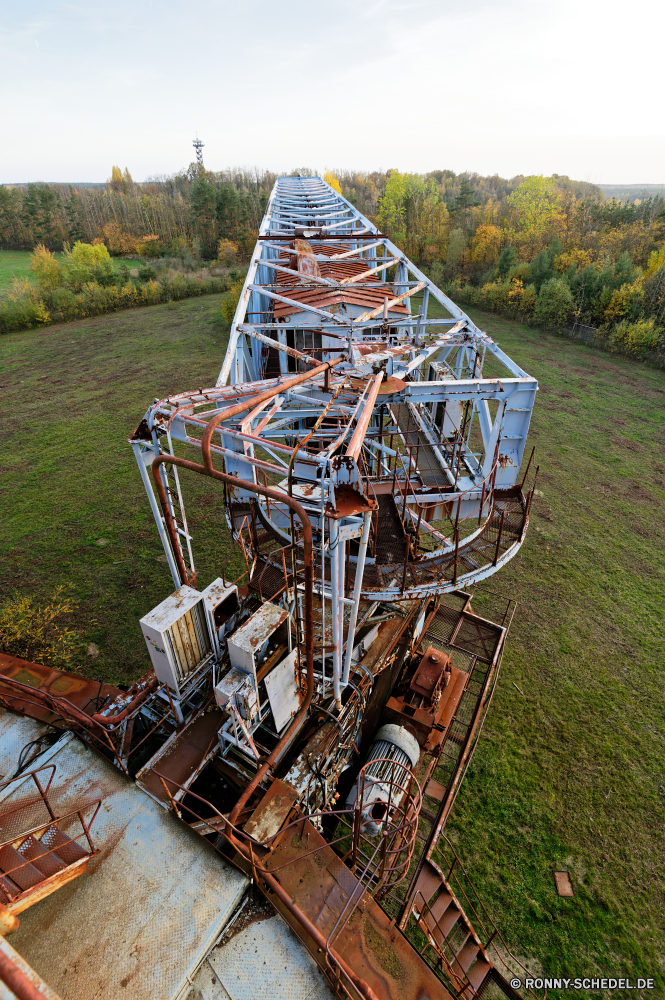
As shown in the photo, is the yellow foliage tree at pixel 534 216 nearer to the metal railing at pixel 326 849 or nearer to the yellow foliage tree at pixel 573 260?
the yellow foliage tree at pixel 573 260

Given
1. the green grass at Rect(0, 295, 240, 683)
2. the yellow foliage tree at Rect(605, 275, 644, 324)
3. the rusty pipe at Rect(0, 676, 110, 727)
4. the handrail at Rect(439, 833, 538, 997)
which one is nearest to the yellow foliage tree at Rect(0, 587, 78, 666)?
the green grass at Rect(0, 295, 240, 683)

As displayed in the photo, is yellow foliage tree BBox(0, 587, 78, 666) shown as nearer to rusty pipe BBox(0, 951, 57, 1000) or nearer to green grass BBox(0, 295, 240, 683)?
green grass BBox(0, 295, 240, 683)

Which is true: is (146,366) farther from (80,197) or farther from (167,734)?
(80,197)

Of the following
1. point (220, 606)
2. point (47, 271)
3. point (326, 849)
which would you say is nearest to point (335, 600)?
point (220, 606)

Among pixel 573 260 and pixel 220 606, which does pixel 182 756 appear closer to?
pixel 220 606

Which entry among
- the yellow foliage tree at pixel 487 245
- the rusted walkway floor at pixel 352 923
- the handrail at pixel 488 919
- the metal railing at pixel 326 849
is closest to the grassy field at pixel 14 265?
the yellow foliage tree at pixel 487 245
